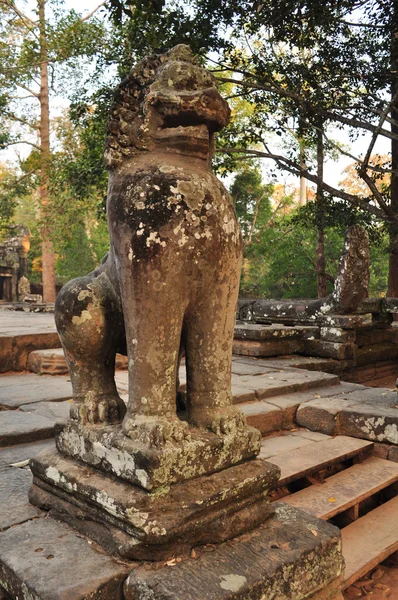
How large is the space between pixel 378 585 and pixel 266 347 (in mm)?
3373

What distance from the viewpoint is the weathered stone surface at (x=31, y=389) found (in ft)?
11.2

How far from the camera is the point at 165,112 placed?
165cm

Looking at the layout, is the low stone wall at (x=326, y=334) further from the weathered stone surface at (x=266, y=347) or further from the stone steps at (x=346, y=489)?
the stone steps at (x=346, y=489)

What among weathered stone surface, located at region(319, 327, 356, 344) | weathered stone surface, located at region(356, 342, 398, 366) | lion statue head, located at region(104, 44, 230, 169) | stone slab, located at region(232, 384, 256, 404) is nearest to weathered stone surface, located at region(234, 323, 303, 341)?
weathered stone surface, located at region(319, 327, 356, 344)

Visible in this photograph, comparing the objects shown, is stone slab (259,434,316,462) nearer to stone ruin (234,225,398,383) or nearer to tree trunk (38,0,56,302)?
stone ruin (234,225,398,383)

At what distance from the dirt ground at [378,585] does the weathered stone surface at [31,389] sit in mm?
2205

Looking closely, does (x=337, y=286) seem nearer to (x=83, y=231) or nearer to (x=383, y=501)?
(x=383, y=501)

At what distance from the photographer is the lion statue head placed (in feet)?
5.38

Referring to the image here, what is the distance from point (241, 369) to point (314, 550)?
319cm

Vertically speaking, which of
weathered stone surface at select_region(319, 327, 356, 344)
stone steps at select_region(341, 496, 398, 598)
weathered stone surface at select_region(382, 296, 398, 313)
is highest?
weathered stone surface at select_region(382, 296, 398, 313)

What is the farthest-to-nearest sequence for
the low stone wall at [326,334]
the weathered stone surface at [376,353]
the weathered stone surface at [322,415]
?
the weathered stone surface at [376,353]
the low stone wall at [326,334]
the weathered stone surface at [322,415]

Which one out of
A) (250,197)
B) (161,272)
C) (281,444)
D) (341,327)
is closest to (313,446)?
(281,444)

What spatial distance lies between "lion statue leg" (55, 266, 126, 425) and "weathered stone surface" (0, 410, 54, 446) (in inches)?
38.0

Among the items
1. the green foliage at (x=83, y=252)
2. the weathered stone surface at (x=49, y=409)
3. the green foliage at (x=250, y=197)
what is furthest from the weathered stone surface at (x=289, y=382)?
the green foliage at (x=83, y=252)
